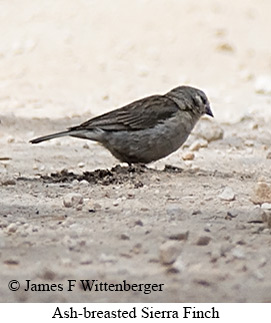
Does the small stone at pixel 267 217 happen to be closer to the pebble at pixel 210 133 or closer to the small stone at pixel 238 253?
the small stone at pixel 238 253

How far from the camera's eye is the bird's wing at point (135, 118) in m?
6.43

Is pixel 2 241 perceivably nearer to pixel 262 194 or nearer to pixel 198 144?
pixel 262 194

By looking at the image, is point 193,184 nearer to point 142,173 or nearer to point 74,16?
point 142,173

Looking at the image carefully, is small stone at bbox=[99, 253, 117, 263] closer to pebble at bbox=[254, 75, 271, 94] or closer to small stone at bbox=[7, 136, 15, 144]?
small stone at bbox=[7, 136, 15, 144]

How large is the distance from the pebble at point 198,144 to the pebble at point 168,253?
3.62 metres

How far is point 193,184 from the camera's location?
5.77 meters

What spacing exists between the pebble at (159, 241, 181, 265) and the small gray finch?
218 centimetres

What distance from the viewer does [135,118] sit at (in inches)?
255

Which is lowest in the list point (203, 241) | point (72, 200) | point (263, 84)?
point (203, 241)

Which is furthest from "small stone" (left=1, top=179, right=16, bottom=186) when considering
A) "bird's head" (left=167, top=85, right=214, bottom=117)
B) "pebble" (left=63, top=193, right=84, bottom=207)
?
"bird's head" (left=167, top=85, right=214, bottom=117)

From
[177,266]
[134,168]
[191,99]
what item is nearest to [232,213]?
[177,266]

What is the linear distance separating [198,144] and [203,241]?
3561 mm

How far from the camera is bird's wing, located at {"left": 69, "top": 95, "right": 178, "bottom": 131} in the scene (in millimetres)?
6430
